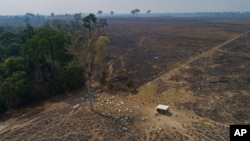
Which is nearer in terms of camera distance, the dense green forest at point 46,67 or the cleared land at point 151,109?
the cleared land at point 151,109

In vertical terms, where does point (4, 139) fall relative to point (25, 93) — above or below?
below

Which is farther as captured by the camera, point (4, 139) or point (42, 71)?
point (42, 71)

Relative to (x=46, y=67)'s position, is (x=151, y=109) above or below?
below

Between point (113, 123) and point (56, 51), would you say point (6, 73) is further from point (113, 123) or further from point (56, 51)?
point (113, 123)

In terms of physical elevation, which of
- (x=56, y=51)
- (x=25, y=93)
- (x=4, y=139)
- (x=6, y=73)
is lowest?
(x=4, y=139)

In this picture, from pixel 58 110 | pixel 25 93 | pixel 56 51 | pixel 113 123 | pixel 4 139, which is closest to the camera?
pixel 4 139

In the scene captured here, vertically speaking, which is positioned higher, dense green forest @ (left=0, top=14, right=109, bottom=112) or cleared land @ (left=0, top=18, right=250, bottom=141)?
dense green forest @ (left=0, top=14, right=109, bottom=112)

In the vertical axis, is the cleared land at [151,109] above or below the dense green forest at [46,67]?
below

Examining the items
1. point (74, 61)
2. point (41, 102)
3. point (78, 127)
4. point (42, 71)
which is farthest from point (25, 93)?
point (78, 127)

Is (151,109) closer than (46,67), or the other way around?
(151,109)

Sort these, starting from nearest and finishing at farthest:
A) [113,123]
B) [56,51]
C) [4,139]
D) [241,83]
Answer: [4,139] < [113,123] < [56,51] < [241,83]

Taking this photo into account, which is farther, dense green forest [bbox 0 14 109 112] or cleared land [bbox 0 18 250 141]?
dense green forest [bbox 0 14 109 112]
